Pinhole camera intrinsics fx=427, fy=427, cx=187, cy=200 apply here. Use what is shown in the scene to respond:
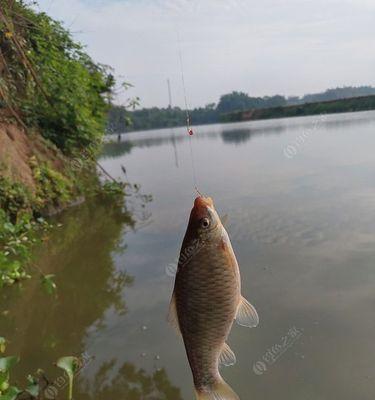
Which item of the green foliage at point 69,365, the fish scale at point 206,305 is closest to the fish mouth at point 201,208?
the fish scale at point 206,305

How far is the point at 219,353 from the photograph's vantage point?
1891 millimetres

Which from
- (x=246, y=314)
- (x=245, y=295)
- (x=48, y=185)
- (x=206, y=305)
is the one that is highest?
(x=206, y=305)

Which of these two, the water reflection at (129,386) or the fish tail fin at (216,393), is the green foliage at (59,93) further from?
the fish tail fin at (216,393)

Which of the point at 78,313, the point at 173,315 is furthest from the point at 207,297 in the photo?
the point at 78,313

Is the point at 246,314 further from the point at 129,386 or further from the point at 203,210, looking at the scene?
the point at 129,386

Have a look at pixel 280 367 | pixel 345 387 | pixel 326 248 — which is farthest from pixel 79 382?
pixel 326 248

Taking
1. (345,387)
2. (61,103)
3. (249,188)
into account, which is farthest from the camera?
(249,188)

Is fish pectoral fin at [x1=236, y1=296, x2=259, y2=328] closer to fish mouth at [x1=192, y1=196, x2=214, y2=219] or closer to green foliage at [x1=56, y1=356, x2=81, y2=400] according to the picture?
fish mouth at [x1=192, y1=196, x2=214, y2=219]

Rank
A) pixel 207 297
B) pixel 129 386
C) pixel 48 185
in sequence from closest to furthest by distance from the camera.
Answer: pixel 207 297 < pixel 129 386 < pixel 48 185

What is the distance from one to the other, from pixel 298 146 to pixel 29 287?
58.2 ft

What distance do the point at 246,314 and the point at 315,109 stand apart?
216 feet

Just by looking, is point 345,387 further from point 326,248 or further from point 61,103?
point 61,103

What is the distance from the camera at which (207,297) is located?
1.72 metres

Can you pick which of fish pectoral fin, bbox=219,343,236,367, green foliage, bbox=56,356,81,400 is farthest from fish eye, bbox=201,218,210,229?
green foliage, bbox=56,356,81,400
